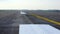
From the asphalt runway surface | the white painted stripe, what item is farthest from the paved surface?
the white painted stripe

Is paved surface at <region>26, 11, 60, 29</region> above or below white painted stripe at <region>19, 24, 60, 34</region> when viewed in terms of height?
above

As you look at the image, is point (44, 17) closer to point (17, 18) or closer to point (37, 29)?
point (37, 29)

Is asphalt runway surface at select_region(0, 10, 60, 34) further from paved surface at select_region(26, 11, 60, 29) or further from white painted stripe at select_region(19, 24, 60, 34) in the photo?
white painted stripe at select_region(19, 24, 60, 34)

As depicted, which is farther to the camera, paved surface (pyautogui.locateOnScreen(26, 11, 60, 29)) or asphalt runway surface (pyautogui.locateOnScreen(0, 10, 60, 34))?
paved surface (pyautogui.locateOnScreen(26, 11, 60, 29))

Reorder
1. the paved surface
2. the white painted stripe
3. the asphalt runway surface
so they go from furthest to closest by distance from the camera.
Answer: the paved surface
the asphalt runway surface
the white painted stripe

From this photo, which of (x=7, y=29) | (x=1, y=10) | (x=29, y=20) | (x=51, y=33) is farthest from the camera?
(x=29, y=20)

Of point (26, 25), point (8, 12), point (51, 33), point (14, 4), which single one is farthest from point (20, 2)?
point (51, 33)

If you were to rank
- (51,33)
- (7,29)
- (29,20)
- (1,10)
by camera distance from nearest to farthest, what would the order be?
(51,33) < (7,29) < (1,10) < (29,20)

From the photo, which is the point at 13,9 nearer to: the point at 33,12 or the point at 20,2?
the point at 20,2

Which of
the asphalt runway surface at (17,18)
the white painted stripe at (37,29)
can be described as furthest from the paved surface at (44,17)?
the white painted stripe at (37,29)

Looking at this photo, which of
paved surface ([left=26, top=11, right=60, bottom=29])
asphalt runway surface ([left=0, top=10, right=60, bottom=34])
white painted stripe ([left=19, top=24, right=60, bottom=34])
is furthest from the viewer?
paved surface ([left=26, top=11, right=60, bottom=29])

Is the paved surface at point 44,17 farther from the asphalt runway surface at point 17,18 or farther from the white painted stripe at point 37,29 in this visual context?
the white painted stripe at point 37,29
